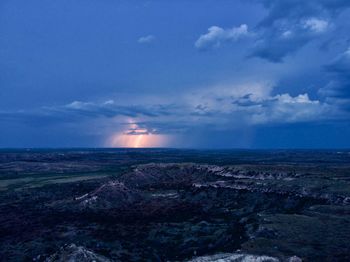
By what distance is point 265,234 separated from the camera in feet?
158

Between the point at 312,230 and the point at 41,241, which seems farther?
the point at 41,241

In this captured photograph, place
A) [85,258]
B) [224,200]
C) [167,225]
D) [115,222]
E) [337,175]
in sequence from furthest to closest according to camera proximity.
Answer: [337,175] < [224,200] < [115,222] < [167,225] < [85,258]

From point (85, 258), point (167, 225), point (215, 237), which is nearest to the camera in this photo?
point (85, 258)

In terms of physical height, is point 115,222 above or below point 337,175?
below

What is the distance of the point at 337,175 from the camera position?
94375mm

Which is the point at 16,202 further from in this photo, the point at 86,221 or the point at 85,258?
the point at 85,258

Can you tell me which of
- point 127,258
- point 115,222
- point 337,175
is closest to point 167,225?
point 115,222

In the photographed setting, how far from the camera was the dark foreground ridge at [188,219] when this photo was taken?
145 feet

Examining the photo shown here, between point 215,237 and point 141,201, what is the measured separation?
35866 millimetres

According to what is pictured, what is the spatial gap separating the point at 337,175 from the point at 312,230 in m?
51.5

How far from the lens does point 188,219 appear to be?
6675 cm

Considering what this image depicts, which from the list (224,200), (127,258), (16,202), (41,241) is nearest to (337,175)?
(224,200)

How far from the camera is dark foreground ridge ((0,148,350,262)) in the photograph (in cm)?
4416

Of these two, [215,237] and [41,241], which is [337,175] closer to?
[215,237]
